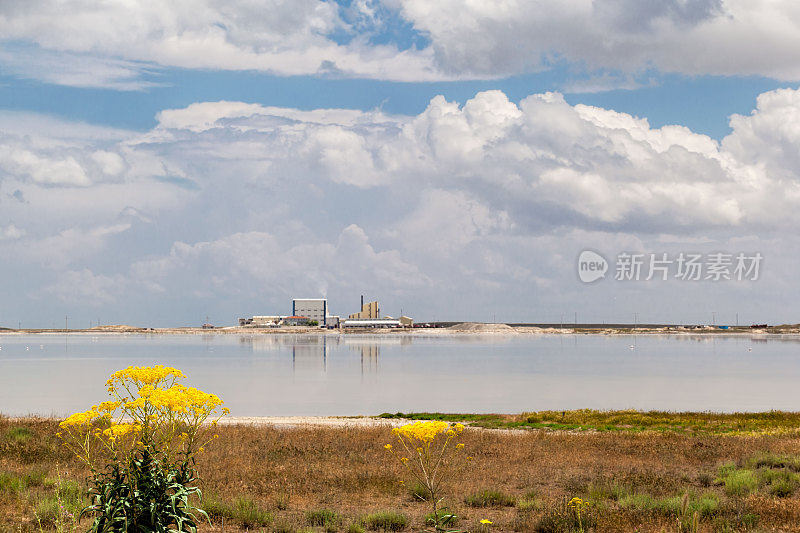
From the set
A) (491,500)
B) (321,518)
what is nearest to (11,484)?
(321,518)

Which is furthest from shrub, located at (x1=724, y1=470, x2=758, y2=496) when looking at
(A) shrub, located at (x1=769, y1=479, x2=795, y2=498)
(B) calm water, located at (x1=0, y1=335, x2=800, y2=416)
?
(B) calm water, located at (x1=0, y1=335, x2=800, y2=416)

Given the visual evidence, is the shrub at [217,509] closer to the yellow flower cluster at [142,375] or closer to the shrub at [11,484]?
the shrub at [11,484]

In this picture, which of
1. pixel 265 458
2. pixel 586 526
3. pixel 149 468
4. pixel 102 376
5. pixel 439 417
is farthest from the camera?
pixel 102 376

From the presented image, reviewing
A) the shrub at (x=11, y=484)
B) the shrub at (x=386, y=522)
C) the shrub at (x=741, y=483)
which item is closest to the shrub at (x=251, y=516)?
the shrub at (x=386, y=522)

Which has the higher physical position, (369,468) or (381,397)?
(369,468)

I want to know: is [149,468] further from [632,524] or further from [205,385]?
[205,385]

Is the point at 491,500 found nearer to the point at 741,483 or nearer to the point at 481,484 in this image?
the point at 481,484

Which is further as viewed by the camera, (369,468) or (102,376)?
(102,376)

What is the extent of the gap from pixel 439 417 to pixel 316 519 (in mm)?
27066

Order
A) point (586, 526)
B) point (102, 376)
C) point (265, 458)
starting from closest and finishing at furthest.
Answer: point (586, 526), point (265, 458), point (102, 376)

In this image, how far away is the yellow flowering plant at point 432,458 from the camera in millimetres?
9164

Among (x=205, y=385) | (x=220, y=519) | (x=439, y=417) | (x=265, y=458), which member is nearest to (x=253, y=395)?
(x=205, y=385)

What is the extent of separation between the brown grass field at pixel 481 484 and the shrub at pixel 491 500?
3 cm

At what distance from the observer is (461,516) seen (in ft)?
43.4
